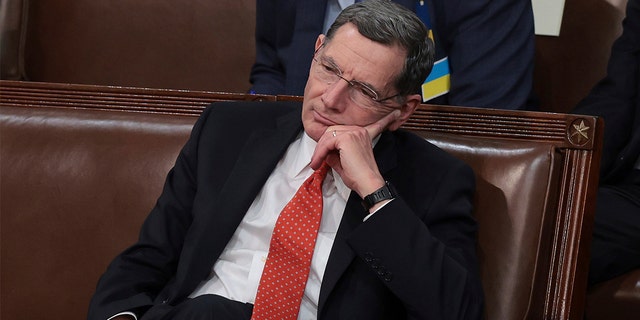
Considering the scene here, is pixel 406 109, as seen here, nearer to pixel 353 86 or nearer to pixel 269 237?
pixel 353 86

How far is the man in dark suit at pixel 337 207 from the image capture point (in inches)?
62.1

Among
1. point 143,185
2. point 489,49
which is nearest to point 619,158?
point 489,49

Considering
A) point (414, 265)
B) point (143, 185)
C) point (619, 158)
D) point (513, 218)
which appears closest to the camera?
point (414, 265)

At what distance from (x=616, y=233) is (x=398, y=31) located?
2.80 feet

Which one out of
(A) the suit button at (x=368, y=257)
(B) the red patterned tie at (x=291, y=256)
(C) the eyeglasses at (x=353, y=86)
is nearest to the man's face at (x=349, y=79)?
(C) the eyeglasses at (x=353, y=86)

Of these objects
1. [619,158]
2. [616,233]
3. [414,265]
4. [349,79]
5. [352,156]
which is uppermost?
[349,79]

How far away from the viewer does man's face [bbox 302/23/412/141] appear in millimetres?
1651

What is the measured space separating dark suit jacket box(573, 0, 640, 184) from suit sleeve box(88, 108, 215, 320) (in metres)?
1.06

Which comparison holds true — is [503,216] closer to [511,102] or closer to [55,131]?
[511,102]

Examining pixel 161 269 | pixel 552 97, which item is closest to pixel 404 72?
pixel 161 269

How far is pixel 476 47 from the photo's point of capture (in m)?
2.36

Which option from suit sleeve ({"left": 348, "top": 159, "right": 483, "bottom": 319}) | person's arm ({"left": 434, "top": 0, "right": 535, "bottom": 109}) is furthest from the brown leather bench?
person's arm ({"left": 434, "top": 0, "right": 535, "bottom": 109})

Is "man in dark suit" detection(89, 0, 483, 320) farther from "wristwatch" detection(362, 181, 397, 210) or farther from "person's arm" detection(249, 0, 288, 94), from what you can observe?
"person's arm" detection(249, 0, 288, 94)

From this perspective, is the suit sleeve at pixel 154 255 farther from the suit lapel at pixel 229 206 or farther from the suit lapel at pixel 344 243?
the suit lapel at pixel 344 243
